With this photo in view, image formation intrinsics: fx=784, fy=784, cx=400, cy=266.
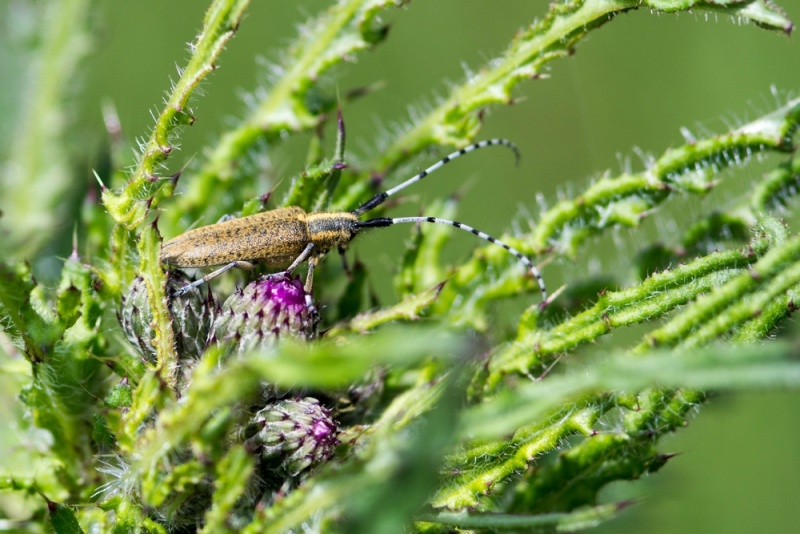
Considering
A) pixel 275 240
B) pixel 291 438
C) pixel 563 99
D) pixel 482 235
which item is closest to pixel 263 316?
pixel 291 438

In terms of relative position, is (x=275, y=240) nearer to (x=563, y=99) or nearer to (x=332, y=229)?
(x=332, y=229)

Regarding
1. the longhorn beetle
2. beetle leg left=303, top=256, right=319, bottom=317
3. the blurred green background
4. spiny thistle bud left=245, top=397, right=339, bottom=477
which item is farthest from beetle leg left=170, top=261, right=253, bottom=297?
the blurred green background

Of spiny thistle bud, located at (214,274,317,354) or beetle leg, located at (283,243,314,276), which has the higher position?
spiny thistle bud, located at (214,274,317,354)

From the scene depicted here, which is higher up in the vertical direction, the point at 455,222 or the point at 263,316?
the point at 263,316

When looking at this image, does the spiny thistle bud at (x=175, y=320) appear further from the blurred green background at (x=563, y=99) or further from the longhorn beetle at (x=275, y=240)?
the blurred green background at (x=563, y=99)

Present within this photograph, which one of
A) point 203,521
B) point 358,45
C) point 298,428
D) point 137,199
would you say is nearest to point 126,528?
point 203,521

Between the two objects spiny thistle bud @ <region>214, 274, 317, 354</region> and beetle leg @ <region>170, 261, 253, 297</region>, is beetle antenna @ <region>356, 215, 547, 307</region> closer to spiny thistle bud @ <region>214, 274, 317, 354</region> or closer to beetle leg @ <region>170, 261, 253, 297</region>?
beetle leg @ <region>170, 261, 253, 297</region>
